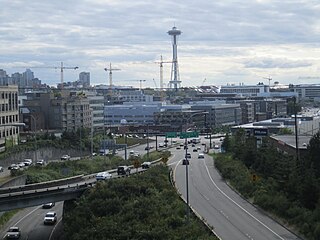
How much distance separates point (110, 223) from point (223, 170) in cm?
2049

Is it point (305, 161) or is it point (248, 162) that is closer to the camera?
point (305, 161)

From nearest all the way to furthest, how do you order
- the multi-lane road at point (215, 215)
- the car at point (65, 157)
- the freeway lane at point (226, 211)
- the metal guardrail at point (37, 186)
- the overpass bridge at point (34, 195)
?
the freeway lane at point (226, 211), the multi-lane road at point (215, 215), the overpass bridge at point (34, 195), the metal guardrail at point (37, 186), the car at point (65, 157)

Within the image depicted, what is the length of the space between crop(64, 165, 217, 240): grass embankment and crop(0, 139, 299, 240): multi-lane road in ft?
4.50

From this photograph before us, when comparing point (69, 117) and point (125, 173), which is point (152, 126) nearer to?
point (69, 117)

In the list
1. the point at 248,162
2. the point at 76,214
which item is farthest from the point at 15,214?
the point at 248,162

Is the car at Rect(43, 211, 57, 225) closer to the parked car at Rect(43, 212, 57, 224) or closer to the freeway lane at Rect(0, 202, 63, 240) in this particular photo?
the parked car at Rect(43, 212, 57, 224)

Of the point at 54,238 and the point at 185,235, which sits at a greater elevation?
the point at 185,235

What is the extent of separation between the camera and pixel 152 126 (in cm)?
12169

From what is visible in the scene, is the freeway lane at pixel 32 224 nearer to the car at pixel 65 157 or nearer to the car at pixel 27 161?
the car at pixel 27 161

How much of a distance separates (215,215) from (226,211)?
134cm

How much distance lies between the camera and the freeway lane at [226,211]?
1002 inches

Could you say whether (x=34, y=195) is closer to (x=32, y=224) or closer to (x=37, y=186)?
(x=32, y=224)

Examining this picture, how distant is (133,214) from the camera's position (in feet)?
91.5

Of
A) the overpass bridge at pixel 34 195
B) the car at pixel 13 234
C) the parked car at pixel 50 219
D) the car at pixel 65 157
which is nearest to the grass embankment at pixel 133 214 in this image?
the overpass bridge at pixel 34 195
